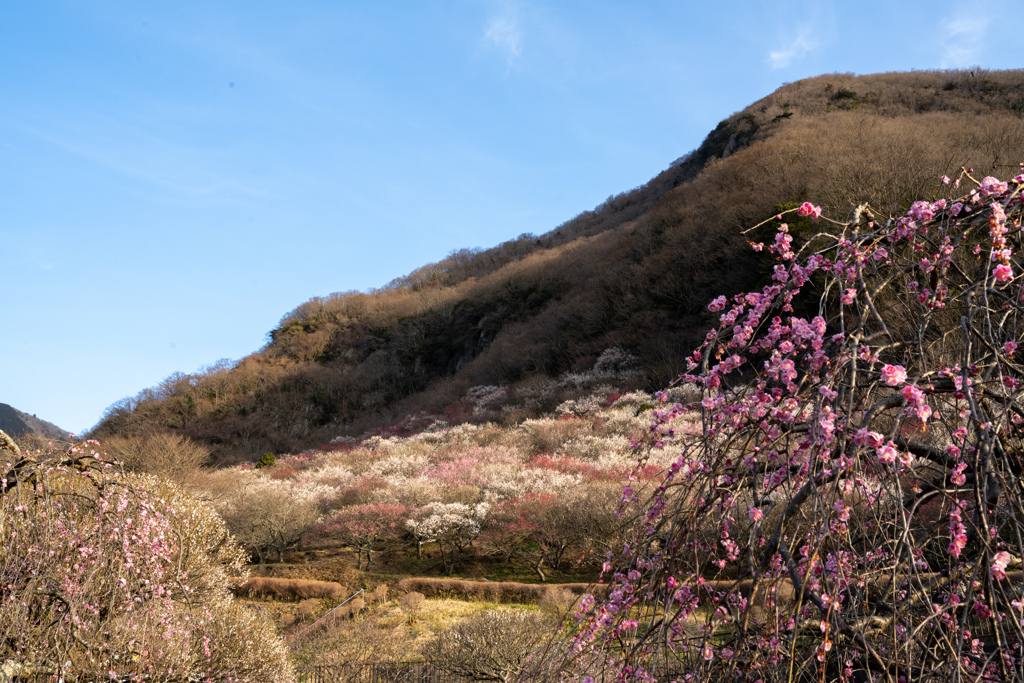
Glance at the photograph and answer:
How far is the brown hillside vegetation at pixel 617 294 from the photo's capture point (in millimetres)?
21562

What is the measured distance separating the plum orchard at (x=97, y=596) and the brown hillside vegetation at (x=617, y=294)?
16.6 m

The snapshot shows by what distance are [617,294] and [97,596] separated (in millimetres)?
24539

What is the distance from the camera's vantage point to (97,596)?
530 centimetres

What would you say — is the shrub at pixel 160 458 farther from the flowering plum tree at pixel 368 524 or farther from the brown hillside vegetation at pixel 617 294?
the brown hillside vegetation at pixel 617 294

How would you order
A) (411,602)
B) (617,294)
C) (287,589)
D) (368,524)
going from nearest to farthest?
(411,602), (287,589), (368,524), (617,294)

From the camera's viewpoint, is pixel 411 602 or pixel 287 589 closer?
pixel 411 602

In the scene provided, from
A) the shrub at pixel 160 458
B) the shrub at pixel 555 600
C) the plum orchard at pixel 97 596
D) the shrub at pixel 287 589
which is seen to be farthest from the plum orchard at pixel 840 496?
the shrub at pixel 160 458

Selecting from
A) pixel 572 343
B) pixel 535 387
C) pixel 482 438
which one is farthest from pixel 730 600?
pixel 572 343

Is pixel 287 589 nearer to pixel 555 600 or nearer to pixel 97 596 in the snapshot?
pixel 555 600

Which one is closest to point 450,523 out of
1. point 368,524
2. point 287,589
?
point 368,524

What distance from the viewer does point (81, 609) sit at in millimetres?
4922

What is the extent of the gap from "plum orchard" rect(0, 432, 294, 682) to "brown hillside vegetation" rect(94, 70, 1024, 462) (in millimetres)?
16645

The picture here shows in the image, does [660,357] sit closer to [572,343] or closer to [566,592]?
[572,343]

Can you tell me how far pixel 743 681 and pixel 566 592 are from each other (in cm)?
816
